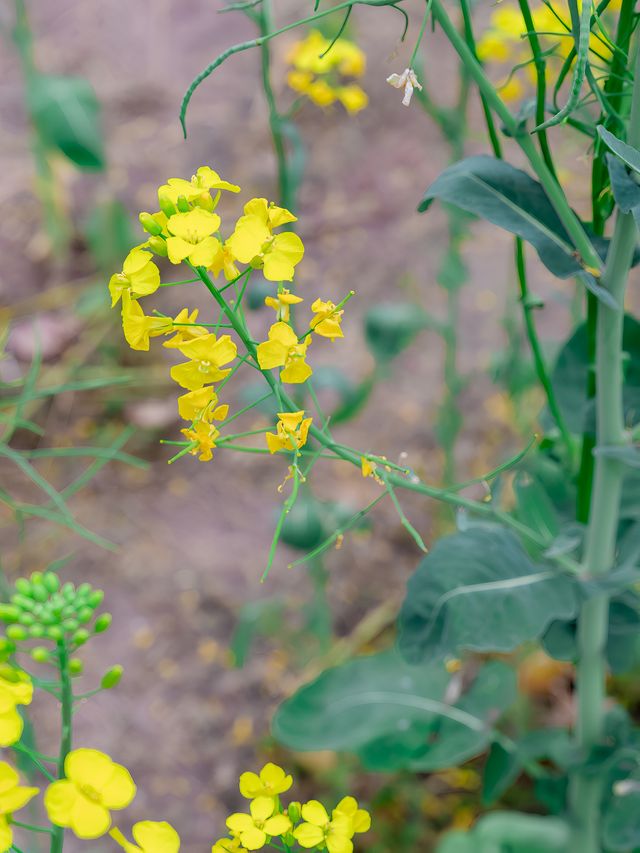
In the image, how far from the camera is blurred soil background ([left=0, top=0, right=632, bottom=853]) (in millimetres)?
1563

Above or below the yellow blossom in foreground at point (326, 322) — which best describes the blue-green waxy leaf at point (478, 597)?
below

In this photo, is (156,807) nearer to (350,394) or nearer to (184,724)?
(184,724)

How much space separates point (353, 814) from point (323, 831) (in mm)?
21

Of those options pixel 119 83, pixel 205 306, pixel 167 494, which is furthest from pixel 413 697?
pixel 119 83

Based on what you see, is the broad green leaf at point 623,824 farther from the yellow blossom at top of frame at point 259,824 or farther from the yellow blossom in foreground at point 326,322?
the yellow blossom in foreground at point 326,322

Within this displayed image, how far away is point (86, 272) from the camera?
7.57ft

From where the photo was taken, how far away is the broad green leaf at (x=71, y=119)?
1804mm

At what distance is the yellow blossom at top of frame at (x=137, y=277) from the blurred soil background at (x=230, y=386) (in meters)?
0.72

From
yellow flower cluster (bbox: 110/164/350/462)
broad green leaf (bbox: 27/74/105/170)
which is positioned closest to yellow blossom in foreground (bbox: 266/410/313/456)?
yellow flower cluster (bbox: 110/164/350/462)

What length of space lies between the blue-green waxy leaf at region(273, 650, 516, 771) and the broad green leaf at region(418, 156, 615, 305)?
62 cm

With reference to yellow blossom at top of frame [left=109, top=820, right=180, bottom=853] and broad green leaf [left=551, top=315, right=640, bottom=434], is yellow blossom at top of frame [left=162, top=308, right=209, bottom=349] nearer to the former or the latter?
yellow blossom at top of frame [left=109, top=820, right=180, bottom=853]

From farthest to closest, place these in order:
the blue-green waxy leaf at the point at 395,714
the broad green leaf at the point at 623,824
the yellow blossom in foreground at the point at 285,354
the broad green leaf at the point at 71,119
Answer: the broad green leaf at the point at 71,119 → the blue-green waxy leaf at the point at 395,714 → the broad green leaf at the point at 623,824 → the yellow blossom in foreground at the point at 285,354

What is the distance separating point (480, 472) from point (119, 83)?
5.71 feet

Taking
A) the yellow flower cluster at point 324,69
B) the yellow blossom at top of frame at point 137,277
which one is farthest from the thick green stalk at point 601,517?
the yellow flower cluster at point 324,69
